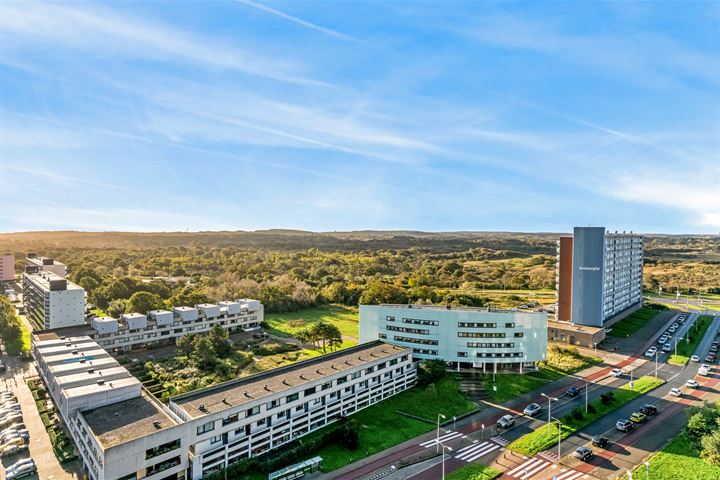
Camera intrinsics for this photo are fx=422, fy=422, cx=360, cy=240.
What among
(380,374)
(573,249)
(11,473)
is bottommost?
(11,473)

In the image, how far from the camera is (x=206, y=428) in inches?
1490

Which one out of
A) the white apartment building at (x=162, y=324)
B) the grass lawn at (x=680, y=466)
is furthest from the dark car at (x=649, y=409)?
the white apartment building at (x=162, y=324)

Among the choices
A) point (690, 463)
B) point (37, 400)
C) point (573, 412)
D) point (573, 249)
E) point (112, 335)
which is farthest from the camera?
point (573, 249)

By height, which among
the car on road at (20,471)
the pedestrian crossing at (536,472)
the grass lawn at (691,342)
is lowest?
the car on road at (20,471)

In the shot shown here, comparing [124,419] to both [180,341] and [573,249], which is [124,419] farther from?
[573,249]

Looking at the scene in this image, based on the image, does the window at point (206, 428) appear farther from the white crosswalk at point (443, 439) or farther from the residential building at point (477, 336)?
the residential building at point (477, 336)

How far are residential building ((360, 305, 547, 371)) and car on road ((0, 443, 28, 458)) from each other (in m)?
47.1

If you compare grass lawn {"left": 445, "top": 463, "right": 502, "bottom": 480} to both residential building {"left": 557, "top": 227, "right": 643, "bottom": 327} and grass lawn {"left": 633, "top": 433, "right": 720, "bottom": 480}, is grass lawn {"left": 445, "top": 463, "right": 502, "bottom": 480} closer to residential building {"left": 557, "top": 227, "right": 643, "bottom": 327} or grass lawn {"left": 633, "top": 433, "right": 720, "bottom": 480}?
grass lawn {"left": 633, "top": 433, "right": 720, "bottom": 480}

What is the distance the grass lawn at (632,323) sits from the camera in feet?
298

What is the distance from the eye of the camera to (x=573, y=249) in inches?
3593

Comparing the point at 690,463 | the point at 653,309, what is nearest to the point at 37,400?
the point at 690,463

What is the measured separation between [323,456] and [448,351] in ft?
93.0

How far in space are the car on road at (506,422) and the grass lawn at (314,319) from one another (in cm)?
3883

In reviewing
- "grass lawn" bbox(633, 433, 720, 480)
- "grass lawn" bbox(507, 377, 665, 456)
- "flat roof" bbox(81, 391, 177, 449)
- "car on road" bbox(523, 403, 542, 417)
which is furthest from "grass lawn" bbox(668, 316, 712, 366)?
"flat roof" bbox(81, 391, 177, 449)
